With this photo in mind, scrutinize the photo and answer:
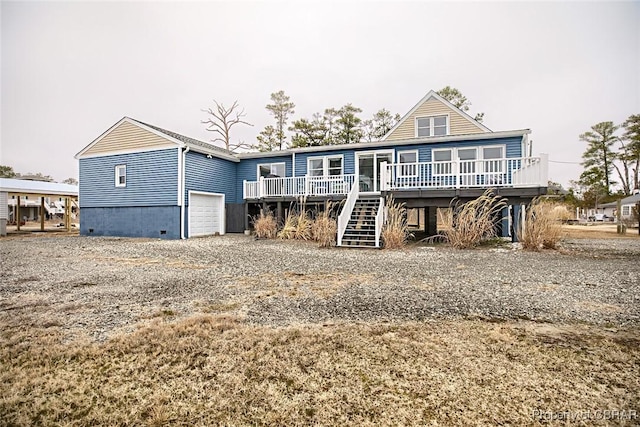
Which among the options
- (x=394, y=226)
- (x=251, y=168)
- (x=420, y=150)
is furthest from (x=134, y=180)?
(x=420, y=150)

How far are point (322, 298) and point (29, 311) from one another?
357cm

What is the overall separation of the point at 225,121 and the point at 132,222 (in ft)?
53.2

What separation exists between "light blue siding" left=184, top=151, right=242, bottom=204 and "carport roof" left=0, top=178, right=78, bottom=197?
10.6m

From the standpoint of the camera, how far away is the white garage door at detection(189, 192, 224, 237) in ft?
46.6

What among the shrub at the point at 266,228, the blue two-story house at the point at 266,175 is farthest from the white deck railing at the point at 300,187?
the shrub at the point at 266,228

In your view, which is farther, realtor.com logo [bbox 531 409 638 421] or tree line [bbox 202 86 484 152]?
tree line [bbox 202 86 484 152]

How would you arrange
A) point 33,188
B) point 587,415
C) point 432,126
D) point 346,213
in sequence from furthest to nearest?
point 33,188
point 432,126
point 346,213
point 587,415

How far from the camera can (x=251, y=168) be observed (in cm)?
1716

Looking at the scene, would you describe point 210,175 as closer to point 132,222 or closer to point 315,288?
point 132,222

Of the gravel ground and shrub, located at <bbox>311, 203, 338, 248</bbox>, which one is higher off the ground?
shrub, located at <bbox>311, 203, 338, 248</bbox>

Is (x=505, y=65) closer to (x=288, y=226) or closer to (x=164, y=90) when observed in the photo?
(x=288, y=226)

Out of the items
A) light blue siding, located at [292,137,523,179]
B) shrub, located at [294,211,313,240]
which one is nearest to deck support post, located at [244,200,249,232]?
light blue siding, located at [292,137,523,179]

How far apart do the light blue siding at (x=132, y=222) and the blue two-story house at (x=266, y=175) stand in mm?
48

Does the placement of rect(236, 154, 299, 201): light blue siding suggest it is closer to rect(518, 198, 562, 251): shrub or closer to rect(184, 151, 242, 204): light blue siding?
→ rect(184, 151, 242, 204): light blue siding
